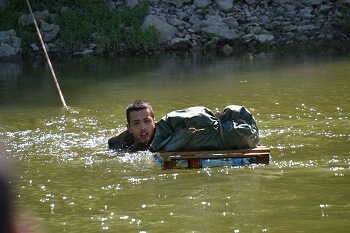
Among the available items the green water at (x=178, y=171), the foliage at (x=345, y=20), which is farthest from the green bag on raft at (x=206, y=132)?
the foliage at (x=345, y=20)

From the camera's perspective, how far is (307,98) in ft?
33.6

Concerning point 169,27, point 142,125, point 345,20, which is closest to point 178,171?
point 142,125

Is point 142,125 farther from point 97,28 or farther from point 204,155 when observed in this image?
point 97,28

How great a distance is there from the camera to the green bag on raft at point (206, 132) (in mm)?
6148

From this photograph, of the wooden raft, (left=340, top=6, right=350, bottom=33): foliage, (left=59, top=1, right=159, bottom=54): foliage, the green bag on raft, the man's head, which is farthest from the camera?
(left=340, top=6, right=350, bottom=33): foliage

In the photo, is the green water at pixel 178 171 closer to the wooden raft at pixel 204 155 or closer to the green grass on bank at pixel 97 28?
the wooden raft at pixel 204 155

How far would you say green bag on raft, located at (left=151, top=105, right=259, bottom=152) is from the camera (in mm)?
6148

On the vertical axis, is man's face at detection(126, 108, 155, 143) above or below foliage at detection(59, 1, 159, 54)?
below

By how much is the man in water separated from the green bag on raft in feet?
1.24

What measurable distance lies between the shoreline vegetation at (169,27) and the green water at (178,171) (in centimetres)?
647

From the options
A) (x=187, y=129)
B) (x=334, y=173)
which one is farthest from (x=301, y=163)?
(x=187, y=129)

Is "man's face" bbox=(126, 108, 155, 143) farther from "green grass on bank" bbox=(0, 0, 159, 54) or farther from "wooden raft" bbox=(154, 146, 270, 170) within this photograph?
"green grass on bank" bbox=(0, 0, 159, 54)

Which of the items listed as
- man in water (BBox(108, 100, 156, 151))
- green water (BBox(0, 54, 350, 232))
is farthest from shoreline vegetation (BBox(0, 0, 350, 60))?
man in water (BBox(108, 100, 156, 151))

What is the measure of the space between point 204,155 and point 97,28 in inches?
603
